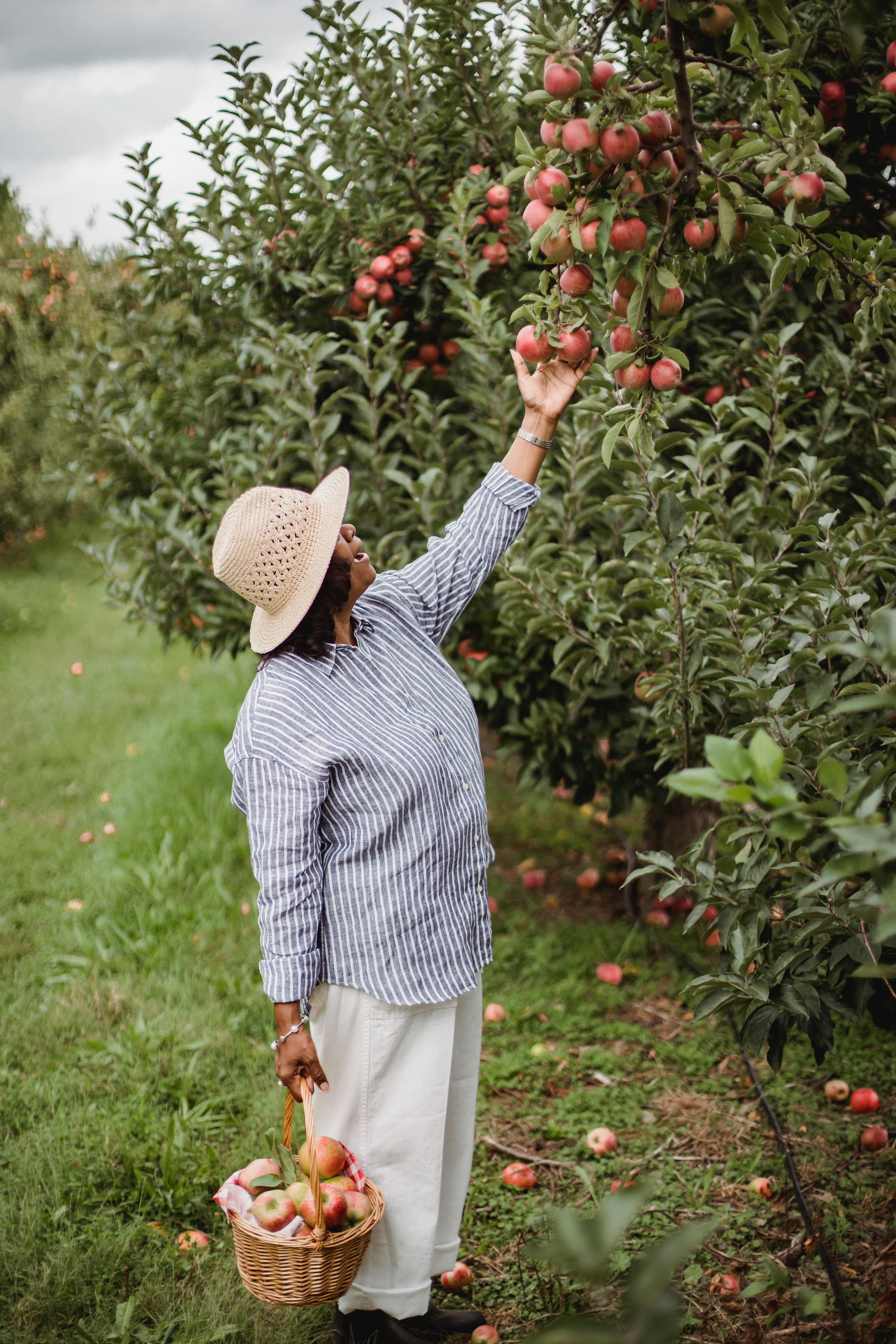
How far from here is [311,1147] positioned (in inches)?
69.9

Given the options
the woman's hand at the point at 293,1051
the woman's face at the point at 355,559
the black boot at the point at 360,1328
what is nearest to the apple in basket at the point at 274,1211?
the woman's hand at the point at 293,1051

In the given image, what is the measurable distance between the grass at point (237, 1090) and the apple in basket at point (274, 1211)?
1.74ft

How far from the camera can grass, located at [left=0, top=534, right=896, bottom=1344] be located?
2262mm

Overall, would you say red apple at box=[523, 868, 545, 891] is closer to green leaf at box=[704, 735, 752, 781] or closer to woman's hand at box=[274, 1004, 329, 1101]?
woman's hand at box=[274, 1004, 329, 1101]

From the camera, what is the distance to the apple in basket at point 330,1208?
70.2 inches

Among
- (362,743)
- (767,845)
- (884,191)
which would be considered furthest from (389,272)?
(767,845)

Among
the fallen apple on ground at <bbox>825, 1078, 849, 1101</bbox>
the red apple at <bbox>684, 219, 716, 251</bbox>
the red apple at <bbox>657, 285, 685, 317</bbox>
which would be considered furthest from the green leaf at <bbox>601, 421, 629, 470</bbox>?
the fallen apple on ground at <bbox>825, 1078, 849, 1101</bbox>

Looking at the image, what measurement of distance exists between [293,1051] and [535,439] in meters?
1.32

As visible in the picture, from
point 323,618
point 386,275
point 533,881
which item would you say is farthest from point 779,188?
point 533,881

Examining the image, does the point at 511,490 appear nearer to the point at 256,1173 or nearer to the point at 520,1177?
the point at 256,1173

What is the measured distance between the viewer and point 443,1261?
2.20 meters

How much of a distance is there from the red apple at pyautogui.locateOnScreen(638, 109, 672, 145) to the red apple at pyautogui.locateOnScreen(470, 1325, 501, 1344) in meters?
2.31

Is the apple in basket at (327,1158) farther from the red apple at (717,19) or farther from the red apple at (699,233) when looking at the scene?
the red apple at (717,19)

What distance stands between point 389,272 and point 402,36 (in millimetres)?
733
